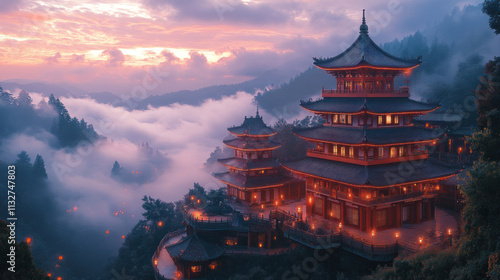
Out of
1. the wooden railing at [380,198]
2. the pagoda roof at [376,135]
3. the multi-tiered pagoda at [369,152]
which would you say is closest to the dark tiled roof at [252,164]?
the multi-tiered pagoda at [369,152]

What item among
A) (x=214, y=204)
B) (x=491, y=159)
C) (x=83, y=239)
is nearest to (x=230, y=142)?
(x=214, y=204)

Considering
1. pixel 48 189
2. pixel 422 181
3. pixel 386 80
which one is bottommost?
pixel 48 189

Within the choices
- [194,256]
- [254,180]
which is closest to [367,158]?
[254,180]

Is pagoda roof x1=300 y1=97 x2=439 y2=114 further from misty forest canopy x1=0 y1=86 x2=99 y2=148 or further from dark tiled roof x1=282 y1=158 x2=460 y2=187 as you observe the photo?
misty forest canopy x1=0 y1=86 x2=99 y2=148

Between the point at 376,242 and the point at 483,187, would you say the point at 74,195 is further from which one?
the point at 483,187

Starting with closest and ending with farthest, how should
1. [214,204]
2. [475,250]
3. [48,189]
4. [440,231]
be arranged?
[475,250] < [440,231] < [214,204] < [48,189]

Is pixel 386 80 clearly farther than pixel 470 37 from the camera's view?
No
